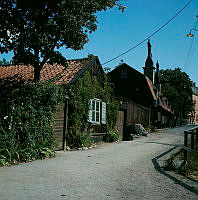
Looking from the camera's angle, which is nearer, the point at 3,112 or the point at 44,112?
the point at 3,112

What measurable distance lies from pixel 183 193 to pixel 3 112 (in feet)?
20.1

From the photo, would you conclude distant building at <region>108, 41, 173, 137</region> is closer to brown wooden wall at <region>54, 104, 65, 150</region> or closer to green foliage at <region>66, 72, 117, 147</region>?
green foliage at <region>66, 72, 117, 147</region>

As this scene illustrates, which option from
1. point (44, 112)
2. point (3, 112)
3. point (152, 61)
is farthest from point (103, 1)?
point (152, 61)

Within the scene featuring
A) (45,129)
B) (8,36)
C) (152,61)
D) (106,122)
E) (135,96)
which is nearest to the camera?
(45,129)

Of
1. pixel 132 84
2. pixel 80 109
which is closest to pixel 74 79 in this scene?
pixel 80 109

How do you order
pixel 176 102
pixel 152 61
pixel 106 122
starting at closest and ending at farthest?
1. pixel 106 122
2. pixel 152 61
3. pixel 176 102

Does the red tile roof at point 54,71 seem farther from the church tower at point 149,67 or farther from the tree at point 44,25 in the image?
the church tower at point 149,67

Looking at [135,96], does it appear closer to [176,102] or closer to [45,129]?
[176,102]

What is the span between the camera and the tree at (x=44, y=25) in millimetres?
10930

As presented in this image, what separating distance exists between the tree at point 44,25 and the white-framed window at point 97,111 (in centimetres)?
346

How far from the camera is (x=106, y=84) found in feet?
53.8

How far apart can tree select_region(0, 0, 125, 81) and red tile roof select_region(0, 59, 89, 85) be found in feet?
4.20

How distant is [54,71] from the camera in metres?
15.9

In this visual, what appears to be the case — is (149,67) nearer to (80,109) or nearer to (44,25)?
(80,109)
